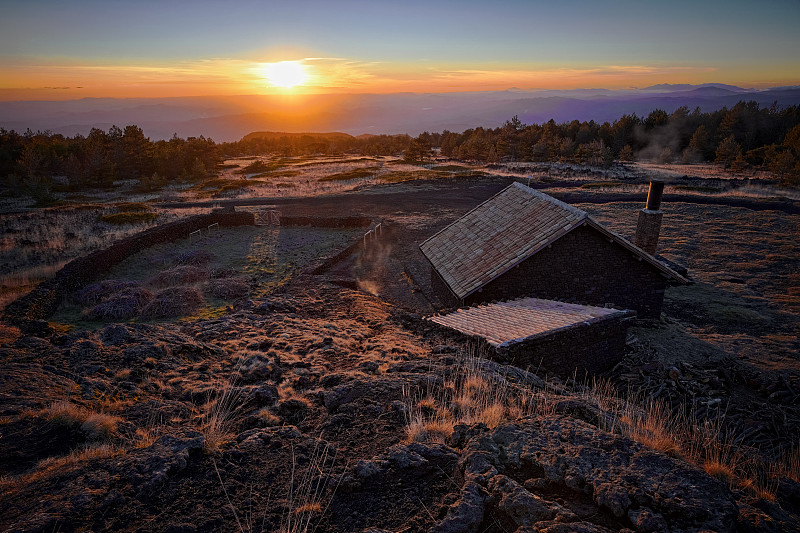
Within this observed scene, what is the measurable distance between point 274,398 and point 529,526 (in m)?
4.90

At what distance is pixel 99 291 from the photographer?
17109 millimetres

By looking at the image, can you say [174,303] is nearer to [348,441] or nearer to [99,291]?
[99,291]

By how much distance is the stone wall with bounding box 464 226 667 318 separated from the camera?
13.4 m

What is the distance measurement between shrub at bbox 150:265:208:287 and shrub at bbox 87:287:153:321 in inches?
107

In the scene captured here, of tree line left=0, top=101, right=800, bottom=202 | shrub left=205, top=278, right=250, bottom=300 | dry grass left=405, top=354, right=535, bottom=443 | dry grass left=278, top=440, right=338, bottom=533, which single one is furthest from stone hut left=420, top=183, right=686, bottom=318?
tree line left=0, top=101, right=800, bottom=202

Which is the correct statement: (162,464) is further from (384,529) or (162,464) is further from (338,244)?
(338,244)

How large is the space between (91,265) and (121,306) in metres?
6.91

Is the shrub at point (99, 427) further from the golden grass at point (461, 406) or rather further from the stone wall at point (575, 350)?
the stone wall at point (575, 350)

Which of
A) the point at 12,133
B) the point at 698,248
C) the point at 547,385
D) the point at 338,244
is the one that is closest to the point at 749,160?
the point at 698,248

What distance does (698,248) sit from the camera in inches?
988

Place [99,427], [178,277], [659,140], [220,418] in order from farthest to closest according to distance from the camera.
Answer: [659,140] < [178,277] < [220,418] < [99,427]

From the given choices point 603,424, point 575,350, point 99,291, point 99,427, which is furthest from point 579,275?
point 99,291

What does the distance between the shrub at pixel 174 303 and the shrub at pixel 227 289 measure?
96cm

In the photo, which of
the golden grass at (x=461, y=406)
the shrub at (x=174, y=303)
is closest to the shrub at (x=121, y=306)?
the shrub at (x=174, y=303)
